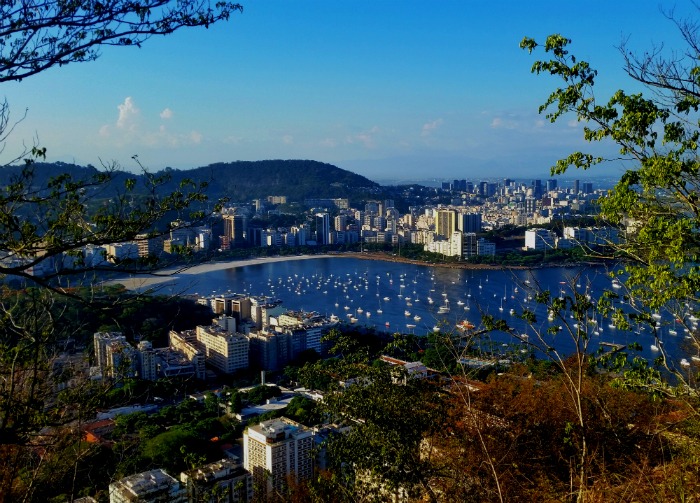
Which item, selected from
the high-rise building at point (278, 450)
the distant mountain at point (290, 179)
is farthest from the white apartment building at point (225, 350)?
the distant mountain at point (290, 179)

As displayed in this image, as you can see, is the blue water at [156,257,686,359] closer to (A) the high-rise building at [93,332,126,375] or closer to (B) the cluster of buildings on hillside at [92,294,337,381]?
(B) the cluster of buildings on hillside at [92,294,337,381]

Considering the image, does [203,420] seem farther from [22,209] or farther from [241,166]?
[241,166]

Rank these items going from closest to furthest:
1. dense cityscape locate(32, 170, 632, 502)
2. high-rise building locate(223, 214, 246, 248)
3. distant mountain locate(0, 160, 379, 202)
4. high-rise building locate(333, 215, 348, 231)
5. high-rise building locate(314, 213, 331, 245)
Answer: dense cityscape locate(32, 170, 632, 502), high-rise building locate(223, 214, 246, 248), high-rise building locate(314, 213, 331, 245), high-rise building locate(333, 215, 348, 231), distant mountain locate(0, 160, 379, 202)

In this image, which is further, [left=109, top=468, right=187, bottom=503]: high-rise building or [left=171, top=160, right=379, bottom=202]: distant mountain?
[left=171, top=160, right=379, bottom=202]: distant mountain

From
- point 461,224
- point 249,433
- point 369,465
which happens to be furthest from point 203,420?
point 461,224

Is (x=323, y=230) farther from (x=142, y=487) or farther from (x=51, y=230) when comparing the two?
(x=51, y=230)

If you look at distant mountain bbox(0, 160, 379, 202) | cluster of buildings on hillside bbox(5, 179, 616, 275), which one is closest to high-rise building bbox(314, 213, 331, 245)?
cluster of buildings on hillside bbox(5, 179, 616, 275)

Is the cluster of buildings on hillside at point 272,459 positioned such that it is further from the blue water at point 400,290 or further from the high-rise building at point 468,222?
the high-rise building at point 468,222
